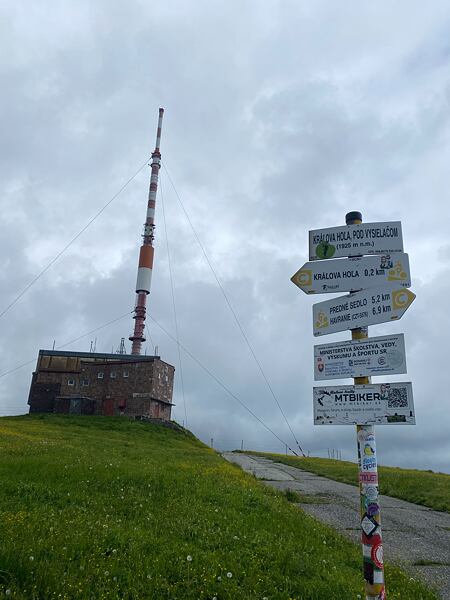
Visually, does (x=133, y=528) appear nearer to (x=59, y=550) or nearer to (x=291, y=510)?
(x=59, y=550)

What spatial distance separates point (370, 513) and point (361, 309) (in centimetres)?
222

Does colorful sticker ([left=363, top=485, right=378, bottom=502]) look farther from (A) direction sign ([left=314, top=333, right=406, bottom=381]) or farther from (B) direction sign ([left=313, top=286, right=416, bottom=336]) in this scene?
(B) direction sign ([left=313, top=286, right=416, bottom=336])

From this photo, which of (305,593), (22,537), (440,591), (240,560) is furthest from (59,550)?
(440,591)

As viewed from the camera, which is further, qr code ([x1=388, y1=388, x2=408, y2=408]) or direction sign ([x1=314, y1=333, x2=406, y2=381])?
direction sign ([x1=314, y1=333, x2=406, y2=381])

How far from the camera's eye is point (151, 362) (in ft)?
213

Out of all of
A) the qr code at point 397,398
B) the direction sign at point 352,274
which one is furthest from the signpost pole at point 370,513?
the direction sign at point 352,274

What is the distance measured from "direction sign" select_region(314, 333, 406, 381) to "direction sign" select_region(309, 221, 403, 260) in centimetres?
120

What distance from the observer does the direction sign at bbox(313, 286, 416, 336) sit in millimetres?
5383

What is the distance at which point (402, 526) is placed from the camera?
12562mm

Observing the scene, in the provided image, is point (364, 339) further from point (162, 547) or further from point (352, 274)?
point (162, 547)

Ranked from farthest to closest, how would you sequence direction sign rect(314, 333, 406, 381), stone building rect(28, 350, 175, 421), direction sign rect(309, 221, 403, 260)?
stone building rect(28, 350, 175, 421) → direction sign rect(309, 221, 403, 260) → direction sign rect(314, 333, 406, 381)

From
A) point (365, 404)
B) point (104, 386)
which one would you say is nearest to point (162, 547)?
point (365, 404)

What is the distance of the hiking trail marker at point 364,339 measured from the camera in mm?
4988

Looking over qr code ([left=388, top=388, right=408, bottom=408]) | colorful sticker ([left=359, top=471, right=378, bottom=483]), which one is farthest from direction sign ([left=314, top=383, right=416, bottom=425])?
colorful sticker ([left=359, top=471, right=378, bottom=483])
